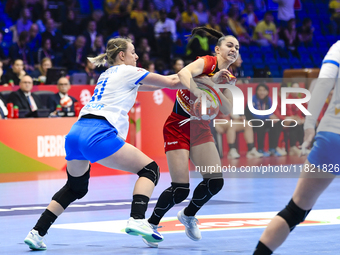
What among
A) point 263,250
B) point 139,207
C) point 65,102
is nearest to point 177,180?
point 139,207

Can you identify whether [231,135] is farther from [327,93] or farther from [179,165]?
[327,93]

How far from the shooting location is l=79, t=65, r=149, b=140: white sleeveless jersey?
430 cm

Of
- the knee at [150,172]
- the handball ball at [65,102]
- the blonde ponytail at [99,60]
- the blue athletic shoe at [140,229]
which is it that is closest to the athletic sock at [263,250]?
the blue athletic shoe at [140,229]

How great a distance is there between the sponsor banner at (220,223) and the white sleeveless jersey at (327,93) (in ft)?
7.57

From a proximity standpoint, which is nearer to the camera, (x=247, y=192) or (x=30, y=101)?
(x=247, y=192)

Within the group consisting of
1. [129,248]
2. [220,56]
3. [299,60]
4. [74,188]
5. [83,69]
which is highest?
[220,56]

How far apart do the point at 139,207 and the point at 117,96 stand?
2.82 ft

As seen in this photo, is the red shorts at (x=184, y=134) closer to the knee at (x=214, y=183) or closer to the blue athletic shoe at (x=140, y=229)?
the knee at (x=214, y=183)

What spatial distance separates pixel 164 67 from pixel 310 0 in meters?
8.22

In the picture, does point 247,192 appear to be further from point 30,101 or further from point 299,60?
point 299,60

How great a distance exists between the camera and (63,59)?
13.3 m

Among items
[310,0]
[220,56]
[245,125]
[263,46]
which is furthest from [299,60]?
[220,56]

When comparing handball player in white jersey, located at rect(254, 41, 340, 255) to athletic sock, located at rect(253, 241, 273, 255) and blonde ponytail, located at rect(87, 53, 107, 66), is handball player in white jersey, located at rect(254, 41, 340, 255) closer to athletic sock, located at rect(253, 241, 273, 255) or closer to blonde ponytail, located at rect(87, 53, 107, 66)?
athletic sock, located at rect(253, 241, 273, 255)

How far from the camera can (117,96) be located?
4.32 meters
